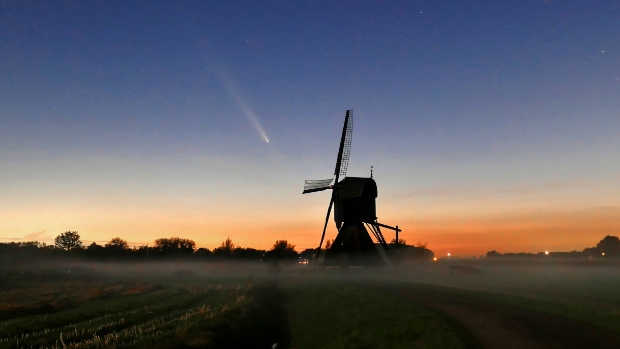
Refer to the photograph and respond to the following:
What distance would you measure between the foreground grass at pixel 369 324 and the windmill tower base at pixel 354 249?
2518 centimetres

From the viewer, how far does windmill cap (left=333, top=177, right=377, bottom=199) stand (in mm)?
67938

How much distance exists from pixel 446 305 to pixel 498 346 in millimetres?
12124

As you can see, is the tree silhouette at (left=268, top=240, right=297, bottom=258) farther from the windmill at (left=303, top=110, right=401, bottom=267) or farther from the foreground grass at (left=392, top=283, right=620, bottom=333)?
the foreground grass at (left=392, top=283, right=620, bottom=333)

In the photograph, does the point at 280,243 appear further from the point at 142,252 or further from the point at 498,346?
the point at 498,346

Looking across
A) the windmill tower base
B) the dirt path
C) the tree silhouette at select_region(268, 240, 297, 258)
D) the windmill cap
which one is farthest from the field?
the tree silhouette at select_region(268, 240, 297, 258)

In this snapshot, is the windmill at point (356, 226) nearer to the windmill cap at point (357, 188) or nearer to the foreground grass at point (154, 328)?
the windmill cap at point (357, 188)

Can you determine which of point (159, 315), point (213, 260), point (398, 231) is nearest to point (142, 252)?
point (213, 260)

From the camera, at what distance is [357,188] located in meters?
68.0

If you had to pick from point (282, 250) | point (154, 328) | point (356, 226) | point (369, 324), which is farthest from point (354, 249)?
point (282, 250)

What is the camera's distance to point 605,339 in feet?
60.5

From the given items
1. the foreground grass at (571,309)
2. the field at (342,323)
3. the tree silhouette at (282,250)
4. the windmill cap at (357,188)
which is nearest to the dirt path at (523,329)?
the field at (342,323)

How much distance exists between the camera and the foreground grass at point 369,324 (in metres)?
20.6

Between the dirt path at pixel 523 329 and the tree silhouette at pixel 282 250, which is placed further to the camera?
the tree silhouette at pixel 282 250

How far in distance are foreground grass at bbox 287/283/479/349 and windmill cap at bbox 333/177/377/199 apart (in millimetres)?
28310
